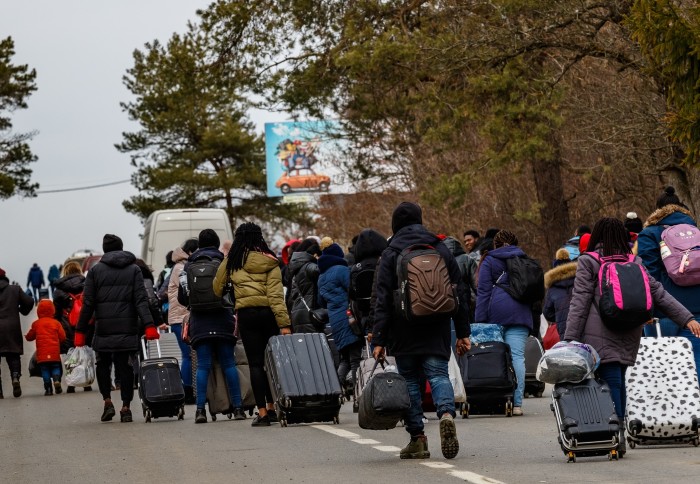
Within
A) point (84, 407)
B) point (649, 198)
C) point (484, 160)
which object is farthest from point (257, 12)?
point (84, 407)

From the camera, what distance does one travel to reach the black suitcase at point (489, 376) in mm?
15641

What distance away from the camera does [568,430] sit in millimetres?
11000

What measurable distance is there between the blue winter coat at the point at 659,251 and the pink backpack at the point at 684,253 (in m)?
0.12

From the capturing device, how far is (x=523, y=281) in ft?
52.7

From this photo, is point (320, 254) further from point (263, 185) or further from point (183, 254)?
point (263, 185)

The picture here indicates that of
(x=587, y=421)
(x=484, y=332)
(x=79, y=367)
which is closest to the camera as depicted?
(x=587, y=421)

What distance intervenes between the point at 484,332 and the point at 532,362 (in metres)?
2.57

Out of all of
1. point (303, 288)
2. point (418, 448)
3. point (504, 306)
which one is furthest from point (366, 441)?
point (303, 288)

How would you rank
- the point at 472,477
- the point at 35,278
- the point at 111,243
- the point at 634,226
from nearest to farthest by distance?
the point at 472,477, the point at 111,243, the point at 634,226, the point at 35,278

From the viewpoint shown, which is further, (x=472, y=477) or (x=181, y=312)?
(x=181, y=312)

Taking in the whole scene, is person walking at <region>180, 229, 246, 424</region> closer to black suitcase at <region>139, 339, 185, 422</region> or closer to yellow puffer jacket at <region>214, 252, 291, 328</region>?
black suitcase at <region>139, 339, 185, 422</region>

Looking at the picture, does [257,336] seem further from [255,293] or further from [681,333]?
[681,333]

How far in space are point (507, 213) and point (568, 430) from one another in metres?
33.1

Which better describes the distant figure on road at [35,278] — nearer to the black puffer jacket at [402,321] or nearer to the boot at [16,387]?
the boot at [16,387]
